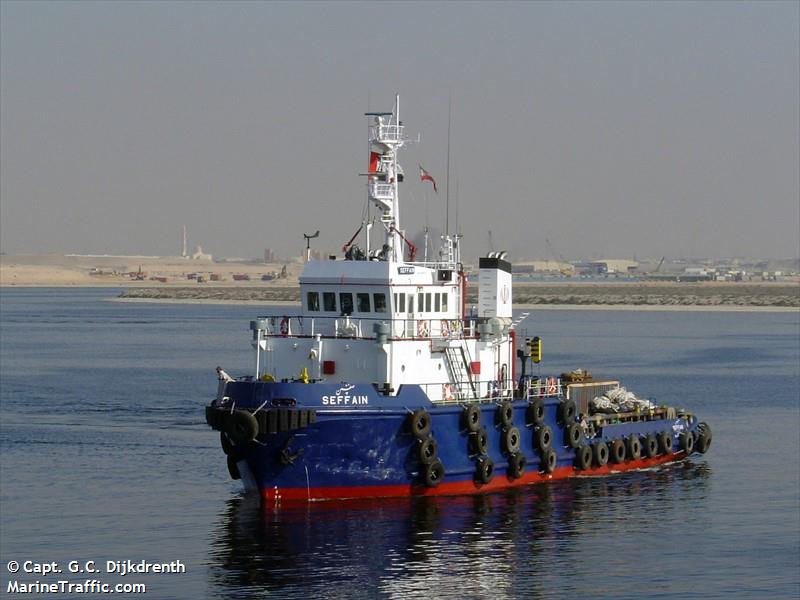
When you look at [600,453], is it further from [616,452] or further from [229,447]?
[229,447]

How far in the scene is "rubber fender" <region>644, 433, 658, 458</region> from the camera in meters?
39.2

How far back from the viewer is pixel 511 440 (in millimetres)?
33750

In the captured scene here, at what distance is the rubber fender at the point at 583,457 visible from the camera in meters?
36.2

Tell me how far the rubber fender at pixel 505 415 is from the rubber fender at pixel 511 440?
A: 0.14 metres

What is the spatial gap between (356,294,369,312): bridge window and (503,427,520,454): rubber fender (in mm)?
4400

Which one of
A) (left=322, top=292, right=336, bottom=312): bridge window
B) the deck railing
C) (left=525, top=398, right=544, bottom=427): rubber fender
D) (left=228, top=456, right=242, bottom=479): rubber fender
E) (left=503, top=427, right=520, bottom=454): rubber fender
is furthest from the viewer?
(left=525, top=398, right=544, bottom=427): rubber fender

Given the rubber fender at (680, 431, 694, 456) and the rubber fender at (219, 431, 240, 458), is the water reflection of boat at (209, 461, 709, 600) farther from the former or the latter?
the rubber fender at (680, 431, 694, 456)

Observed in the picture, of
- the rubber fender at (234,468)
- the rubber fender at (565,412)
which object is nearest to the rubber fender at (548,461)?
the rubber fender at (565,412)

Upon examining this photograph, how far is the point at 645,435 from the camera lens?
39.4 m

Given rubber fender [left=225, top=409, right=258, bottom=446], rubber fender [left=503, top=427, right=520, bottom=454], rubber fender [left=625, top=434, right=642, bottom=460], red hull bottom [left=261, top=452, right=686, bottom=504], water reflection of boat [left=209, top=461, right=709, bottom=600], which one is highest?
rubber fender [left=225, top=409, right=258, bottom=446]

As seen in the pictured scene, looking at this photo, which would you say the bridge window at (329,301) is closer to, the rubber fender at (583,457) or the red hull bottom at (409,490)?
the red hull bottom at (409,490)

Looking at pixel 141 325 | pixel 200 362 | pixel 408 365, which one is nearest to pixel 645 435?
pixel 408 365

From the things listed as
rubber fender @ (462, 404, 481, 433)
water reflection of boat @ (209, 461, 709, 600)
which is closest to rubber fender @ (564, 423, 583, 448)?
water reflection of boat @ (209, 461, 709, 600)

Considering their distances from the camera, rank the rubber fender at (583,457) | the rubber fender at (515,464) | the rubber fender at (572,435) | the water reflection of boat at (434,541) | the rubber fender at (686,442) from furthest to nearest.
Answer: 1. the rubber fender at (686,442)
2. the rubber fender at (583,457)
3. the rubber fender at (572,435)
4. the rubber fender at (515,464)
5. the water reflection of boat at (434,541)
